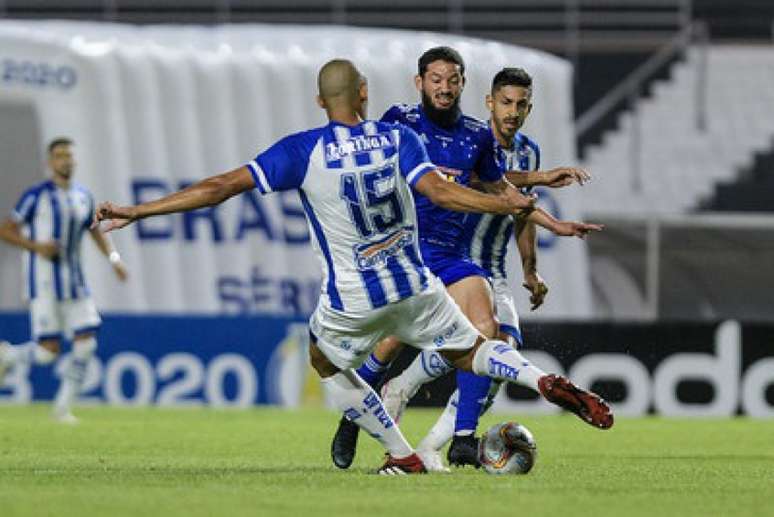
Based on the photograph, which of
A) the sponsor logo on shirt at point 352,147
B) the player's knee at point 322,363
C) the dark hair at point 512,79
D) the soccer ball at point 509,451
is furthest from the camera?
the dark hair at point 512,79

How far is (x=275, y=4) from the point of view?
27391 millimetres

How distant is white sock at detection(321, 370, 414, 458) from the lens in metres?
8.73

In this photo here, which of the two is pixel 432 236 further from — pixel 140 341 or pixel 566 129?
pixel 566 129

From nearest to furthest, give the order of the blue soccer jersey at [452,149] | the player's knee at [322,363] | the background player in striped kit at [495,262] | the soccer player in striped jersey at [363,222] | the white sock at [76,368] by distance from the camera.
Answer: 1. the soccer player in striped jersey at [363,222]
2. the player's knee at [322,363]
3. the blue soccer jersey at [452,149]
4. the background player in striped kit at [495,262]
5. the white sock at [76,368]

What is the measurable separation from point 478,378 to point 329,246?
54.7 inches

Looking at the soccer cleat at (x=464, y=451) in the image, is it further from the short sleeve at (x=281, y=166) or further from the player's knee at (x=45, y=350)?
the player's knee at (x=45, y=350)

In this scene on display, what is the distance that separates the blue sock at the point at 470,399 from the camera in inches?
375

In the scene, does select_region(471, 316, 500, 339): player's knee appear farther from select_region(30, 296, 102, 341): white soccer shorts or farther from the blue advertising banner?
the blue advertising banner

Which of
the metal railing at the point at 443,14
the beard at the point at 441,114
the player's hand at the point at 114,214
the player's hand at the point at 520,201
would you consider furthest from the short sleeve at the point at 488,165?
the metal railing at the point at 443,14

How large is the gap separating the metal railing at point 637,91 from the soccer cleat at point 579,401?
17.4m

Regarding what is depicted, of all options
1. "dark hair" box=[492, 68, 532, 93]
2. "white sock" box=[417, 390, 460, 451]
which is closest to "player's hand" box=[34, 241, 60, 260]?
"dark hair" box=[492, 68, 532, 93]

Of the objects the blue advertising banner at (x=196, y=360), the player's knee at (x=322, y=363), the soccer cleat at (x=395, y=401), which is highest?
the player's knee at (x=322, y=363)

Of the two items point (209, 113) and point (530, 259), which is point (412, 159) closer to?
point (530, 259)

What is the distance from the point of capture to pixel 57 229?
51.0ft
